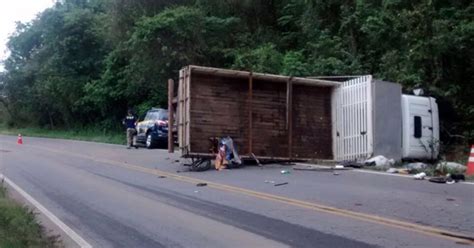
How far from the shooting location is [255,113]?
16.8 metres

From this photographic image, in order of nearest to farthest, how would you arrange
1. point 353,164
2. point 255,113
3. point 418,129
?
point 353,164, point 418,129, point 255,113

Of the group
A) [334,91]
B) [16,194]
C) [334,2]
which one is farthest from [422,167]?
[334,2]

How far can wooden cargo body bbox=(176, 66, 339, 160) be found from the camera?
16.0 m

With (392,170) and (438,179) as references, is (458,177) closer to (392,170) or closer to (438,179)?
(438,179)

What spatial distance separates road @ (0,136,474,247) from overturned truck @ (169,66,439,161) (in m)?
1.70

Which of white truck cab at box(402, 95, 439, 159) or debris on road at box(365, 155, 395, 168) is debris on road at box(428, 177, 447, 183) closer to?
debris on road at box(365, 155, 395, 168)

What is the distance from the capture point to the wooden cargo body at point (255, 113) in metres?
16.0

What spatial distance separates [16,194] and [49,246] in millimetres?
5206

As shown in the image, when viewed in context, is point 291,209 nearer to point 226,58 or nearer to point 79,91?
point 226,58

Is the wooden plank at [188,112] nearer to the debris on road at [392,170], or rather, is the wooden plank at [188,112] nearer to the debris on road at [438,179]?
the debris on road at [392,170]

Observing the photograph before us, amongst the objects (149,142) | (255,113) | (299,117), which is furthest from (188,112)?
(149,142)

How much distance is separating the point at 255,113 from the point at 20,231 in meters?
10.2

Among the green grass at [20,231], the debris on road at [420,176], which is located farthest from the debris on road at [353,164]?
the green grass at [20,231]

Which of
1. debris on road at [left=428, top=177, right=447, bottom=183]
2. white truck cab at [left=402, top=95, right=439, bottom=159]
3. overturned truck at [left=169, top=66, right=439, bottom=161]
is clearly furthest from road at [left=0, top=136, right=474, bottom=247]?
white truck cab at [left=402, top=95, right=439, bottom=159]
